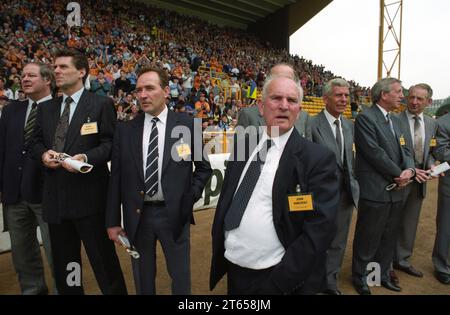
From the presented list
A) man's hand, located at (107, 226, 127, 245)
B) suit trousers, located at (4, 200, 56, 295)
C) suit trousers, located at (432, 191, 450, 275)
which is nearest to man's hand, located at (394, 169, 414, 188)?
suit trousers, located at (432, 191, 450, 275)

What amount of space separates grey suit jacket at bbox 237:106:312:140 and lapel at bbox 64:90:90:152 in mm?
1328

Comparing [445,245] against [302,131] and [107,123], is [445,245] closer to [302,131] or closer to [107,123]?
[302,131]

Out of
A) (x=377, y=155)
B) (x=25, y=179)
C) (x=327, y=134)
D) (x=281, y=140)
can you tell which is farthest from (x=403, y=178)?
(x=25, y=179)

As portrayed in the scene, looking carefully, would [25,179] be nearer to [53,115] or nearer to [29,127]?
[29,127]

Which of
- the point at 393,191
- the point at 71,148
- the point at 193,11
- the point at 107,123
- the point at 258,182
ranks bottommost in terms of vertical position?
the point at 393,191

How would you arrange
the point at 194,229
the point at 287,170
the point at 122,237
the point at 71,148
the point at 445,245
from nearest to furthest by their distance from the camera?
the point at 287,170
the point at 122,237
the point at 71,148
the point at 445,245
the point at 194,229

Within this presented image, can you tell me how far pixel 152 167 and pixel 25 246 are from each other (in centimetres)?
154

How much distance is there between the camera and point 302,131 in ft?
9.62

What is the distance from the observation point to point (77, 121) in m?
2.29

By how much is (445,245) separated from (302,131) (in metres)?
2.04

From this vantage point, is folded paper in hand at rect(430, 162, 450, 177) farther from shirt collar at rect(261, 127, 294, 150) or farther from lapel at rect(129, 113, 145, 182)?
lapel at rect(129, 113, 145, 182)

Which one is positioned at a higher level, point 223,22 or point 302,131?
point 223,22

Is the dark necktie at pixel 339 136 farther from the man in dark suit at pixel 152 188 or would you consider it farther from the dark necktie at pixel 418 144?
the man in dark suit at pixel 152 188

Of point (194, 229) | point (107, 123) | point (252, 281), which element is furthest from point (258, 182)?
point (194, 229)
